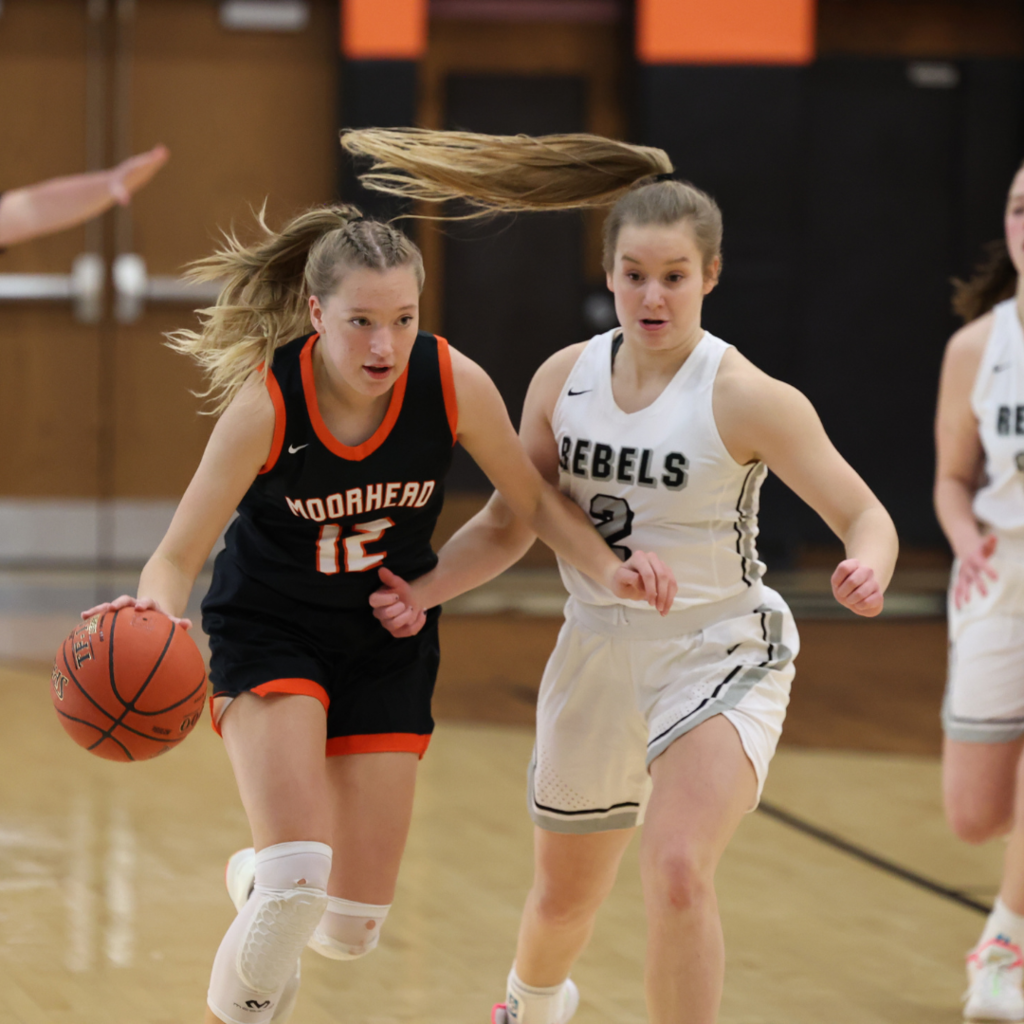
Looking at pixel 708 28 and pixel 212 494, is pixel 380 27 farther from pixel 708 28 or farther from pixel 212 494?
pixel 212 494

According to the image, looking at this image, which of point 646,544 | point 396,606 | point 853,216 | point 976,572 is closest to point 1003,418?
point 976,572

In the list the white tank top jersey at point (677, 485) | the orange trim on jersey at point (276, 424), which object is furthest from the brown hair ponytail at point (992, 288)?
the orange trim on jersey at point (276, 424)

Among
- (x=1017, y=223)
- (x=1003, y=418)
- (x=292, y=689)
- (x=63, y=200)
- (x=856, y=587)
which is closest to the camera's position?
(x=856, y=587)

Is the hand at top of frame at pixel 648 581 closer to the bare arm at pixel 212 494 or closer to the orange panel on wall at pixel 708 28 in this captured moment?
the bare arm at pixel 212 494

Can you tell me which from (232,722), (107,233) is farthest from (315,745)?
(107,233)

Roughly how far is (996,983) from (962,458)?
1.19 meters

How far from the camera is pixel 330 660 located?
2.73m

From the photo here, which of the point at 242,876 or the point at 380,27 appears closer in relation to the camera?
the point at 242,876

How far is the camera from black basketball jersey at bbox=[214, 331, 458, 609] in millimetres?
2607

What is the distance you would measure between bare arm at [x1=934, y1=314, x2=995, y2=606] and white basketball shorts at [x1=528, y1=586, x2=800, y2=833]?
2.91 feet

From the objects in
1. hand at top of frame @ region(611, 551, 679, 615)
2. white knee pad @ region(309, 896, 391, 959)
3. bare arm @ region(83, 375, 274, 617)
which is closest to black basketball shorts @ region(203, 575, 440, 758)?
bare arm @ region(83, 375, 274, 617)

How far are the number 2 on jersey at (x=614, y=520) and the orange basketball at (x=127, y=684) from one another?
2.47ft

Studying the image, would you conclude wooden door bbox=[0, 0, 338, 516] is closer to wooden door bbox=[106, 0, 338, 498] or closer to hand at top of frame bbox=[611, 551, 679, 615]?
wooden door bbox=[106, 0, 338, 498]

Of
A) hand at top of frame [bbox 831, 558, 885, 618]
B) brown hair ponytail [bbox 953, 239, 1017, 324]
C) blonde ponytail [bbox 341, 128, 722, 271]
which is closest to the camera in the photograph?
hand at top of frame [bbox 831, 558, 885, 618]
